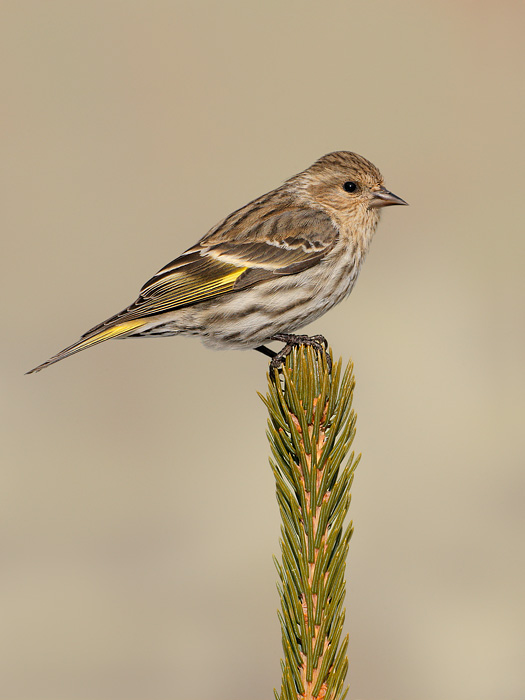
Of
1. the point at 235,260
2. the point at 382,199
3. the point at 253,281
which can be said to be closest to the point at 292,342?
the point at 253,281

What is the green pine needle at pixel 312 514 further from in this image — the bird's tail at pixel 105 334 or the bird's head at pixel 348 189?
the bird's head at pixel 348 189

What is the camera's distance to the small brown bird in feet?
12.6

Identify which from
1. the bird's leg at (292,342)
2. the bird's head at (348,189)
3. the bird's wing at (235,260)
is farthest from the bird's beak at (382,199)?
the bird's leg at (292,342)

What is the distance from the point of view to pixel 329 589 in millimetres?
1986

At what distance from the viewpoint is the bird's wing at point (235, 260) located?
390 centimetres

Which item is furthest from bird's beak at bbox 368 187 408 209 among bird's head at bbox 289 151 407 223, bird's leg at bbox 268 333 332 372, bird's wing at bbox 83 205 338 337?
bird's leg at bbox 268 333 332 372

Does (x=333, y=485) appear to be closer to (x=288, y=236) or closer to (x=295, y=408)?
(x=295, y=408)

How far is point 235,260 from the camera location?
4.02 meters

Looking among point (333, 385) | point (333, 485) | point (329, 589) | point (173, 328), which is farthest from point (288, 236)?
point (329, 589)

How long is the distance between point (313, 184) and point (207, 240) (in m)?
0.81

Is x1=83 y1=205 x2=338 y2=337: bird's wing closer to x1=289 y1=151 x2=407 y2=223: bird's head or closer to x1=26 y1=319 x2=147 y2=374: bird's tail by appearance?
x1=26 y1=319 x2=147 y2=374: bird's tail

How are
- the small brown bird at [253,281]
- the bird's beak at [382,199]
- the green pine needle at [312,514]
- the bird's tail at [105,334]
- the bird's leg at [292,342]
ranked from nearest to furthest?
the green pine needle at [312,514] < the bird's leg at [292,342] < the bird's tail at [105,334] < the small brown bird at [253,281] < the bird's beak at [382,199]

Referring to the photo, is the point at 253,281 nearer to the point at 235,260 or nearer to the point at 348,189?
the point at 235,260

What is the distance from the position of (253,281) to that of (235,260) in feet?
0.56
